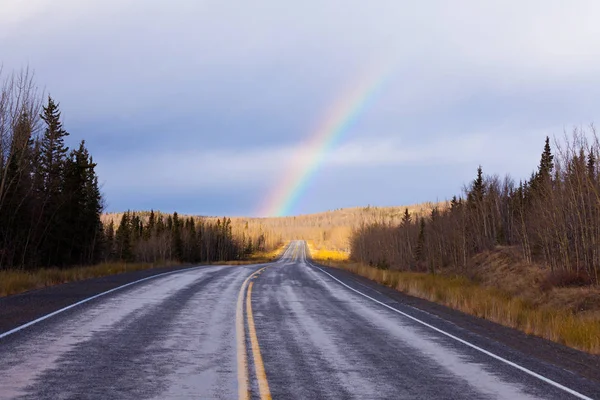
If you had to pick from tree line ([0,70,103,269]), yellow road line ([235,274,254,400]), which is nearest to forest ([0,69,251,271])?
tree line ([0,70,103,269])

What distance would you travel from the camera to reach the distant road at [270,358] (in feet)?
19.0

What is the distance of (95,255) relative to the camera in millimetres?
56969

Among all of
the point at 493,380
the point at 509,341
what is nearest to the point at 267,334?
the point at 493,380

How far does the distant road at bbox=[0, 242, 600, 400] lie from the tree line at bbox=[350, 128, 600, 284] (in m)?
16.9

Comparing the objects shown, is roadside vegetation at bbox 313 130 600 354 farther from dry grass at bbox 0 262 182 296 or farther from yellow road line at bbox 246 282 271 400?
A: dry grass at bbox 0 262 182 296

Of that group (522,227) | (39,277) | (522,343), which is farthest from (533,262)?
(39,277)

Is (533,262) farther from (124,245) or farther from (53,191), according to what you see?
(124,245)

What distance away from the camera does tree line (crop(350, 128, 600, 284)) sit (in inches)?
1060

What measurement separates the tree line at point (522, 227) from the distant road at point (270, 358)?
16856 mm

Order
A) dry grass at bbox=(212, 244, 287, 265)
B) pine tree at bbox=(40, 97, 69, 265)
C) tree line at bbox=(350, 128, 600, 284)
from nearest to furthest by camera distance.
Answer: tree line at bbox=(350, 128, 600, 284), pine tree at bbox=(40, 97, 69, 265), dry grass at bbox=(212, 244, 287, 265)

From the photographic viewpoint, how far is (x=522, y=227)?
1522 inches

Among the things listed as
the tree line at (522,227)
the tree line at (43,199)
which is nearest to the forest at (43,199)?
the tree line at (43,199)

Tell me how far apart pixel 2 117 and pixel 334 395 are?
2209 centimetres

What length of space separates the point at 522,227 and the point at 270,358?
36.1m
